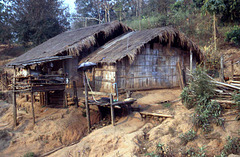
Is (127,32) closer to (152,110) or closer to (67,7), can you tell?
(152,110)

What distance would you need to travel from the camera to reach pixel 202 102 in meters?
6.20

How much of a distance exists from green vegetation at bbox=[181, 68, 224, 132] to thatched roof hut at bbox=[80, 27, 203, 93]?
140 inches

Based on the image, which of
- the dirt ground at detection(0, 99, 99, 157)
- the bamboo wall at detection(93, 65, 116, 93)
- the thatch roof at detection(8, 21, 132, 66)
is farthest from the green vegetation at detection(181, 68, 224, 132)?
the thatch roof at detection(8, 21, 132, 66)

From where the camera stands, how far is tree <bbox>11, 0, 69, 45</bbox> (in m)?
22.3

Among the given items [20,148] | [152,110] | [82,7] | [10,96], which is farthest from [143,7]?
[20,148]

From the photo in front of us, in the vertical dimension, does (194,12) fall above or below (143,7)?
below

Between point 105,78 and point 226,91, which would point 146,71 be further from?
point 226,91

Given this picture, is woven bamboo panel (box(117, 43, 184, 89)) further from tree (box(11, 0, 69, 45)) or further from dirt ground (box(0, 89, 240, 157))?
tree (box(11, 0, 69, 45))

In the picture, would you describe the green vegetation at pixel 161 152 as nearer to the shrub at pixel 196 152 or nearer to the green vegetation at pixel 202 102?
the shrub at pixel 196 152

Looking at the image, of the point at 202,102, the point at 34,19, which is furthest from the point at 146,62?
the point at 34,19

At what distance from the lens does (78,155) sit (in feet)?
21.5

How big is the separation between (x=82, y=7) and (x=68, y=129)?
83.4 feet

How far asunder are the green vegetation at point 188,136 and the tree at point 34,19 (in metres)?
21.0

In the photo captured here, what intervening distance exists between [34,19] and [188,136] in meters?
21.7
